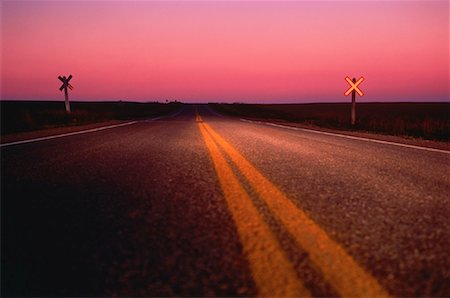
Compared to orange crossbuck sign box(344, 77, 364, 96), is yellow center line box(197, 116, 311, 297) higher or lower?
lower

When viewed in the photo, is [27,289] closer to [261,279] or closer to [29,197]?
[261,279]

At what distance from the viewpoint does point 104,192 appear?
2867 millimetres

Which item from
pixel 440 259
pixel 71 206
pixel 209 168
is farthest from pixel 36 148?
pixel 440 259

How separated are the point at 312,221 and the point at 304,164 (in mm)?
2407

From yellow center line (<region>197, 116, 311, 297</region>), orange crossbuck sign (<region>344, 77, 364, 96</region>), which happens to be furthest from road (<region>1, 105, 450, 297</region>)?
orange crossbuck sign (<region>344, 77, 364, 96</region>)

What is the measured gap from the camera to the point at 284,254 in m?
1.60

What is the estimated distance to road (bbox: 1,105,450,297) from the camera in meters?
1.38

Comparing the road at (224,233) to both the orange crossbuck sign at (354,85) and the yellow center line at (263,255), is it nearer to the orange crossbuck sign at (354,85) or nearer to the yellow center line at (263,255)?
the yellow center line at (263,255)

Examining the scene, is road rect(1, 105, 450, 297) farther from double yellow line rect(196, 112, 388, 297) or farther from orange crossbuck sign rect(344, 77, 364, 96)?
orange crossbuck sign rect(344, 77, 364, 96)

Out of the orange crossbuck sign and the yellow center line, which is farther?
the orange crossbuck sign

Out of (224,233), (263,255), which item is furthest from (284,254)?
(224,233)

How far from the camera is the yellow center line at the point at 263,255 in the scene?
4.33 feet

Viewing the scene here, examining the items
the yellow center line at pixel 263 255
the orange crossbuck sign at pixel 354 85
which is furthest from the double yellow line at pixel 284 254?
the orange crossbuck sign at pixel 354 85

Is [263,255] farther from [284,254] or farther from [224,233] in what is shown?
[224,233]
